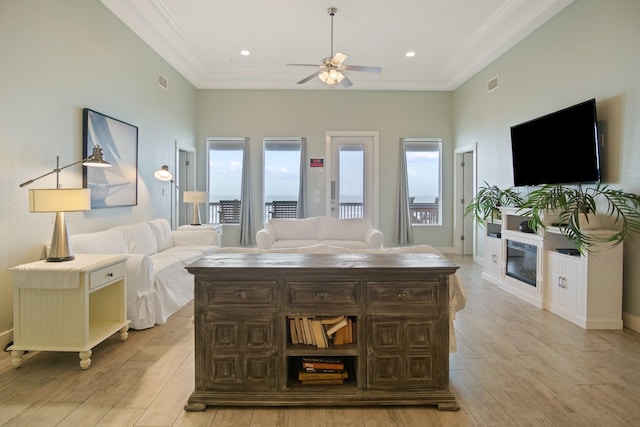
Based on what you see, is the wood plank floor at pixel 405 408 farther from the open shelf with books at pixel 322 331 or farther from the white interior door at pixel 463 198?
the white interior door at pixel 463 198

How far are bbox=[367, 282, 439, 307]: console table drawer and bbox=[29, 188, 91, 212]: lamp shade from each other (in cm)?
226

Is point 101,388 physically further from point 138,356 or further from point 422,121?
point 422,121

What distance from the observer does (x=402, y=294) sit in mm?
2043

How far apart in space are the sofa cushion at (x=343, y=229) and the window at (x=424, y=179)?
222 centimetres

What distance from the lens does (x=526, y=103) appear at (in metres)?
4.83

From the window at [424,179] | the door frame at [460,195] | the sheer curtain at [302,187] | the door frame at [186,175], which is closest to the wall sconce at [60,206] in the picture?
the door frame at [186,175]

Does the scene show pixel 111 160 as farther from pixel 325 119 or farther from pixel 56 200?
pixel 325 119

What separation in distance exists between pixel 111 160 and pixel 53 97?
3.28 ft

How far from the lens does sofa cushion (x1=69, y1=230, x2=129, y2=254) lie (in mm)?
3205

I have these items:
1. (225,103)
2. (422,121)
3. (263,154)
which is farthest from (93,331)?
(422,121)

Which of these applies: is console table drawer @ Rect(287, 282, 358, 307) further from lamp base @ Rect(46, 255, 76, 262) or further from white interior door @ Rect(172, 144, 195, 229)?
white interior door @ Rect(172, 144, 195, 229)

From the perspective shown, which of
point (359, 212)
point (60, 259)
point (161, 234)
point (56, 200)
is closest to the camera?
point (56, 200)

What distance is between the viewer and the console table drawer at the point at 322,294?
2.04 m

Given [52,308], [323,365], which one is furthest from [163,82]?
[323,365]
